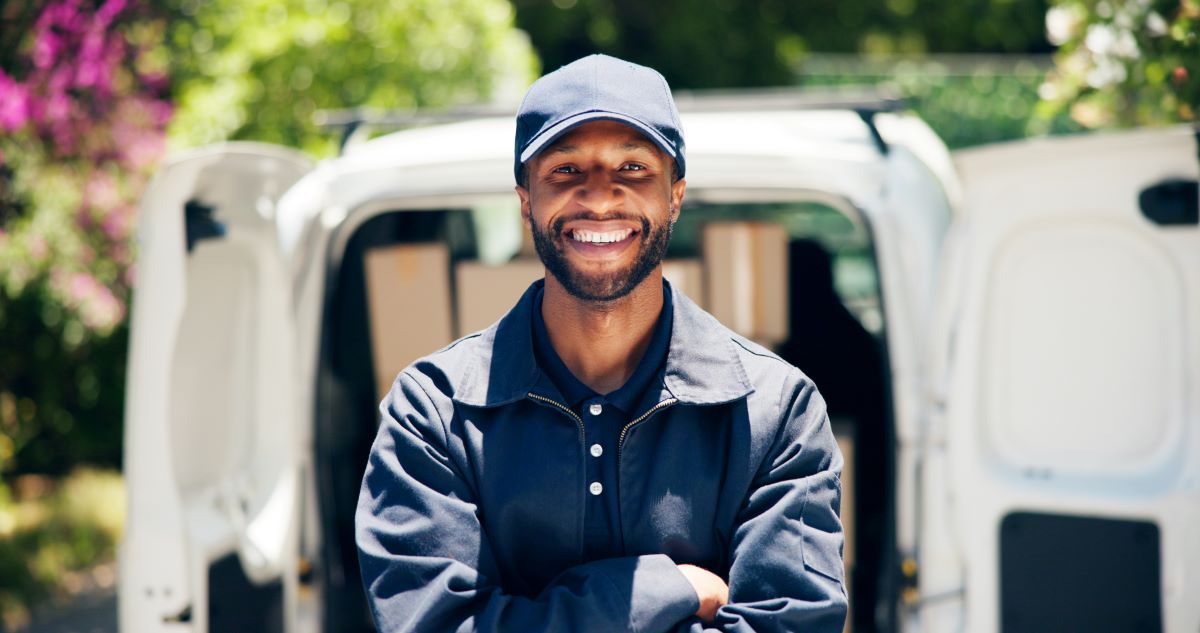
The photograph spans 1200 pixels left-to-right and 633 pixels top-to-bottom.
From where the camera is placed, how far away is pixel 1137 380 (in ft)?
8.10

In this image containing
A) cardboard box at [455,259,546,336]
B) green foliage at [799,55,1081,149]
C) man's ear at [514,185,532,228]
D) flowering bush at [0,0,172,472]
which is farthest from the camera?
green foliage at [799,55,1081,149]

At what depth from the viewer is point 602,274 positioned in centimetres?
203

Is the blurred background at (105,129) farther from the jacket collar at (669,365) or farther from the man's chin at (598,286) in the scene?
the man's chin at (598,286)

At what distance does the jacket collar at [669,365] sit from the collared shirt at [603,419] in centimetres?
3

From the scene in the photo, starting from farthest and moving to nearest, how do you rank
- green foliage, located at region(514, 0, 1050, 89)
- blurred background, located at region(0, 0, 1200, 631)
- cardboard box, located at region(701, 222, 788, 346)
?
green foliage, located at region(514, 0, 1050, 89) → blurred background, located at region(0, 0, 1200, 631) → cardboard box, located at region(701, 222, 788, 346)

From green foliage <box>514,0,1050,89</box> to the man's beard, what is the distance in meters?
9.70

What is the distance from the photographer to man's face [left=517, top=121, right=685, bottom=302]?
200 centimetres

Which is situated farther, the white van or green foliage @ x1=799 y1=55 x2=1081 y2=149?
green foliage @ x1=799 y1=55 x2=1081 y2=149

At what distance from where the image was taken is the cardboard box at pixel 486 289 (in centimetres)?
360

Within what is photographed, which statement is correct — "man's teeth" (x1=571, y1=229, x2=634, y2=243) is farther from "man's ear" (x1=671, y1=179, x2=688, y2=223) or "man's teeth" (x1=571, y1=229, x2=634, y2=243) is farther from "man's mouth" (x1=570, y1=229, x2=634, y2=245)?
A: "man's ear" (x1=671, y1=179, x2=688, y2=223)

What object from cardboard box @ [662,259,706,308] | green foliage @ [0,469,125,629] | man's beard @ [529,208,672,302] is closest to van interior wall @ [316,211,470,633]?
cardboard box @ [662,259,706,308]

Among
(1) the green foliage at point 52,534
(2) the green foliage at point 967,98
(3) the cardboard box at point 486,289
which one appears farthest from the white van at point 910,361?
Result: (2) the green foliage at point 967,98

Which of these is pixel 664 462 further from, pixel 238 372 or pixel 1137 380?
pixel 238 372

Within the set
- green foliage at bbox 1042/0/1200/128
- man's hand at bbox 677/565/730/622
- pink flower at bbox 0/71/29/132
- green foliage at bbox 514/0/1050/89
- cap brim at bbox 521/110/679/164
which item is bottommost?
man's hand at bbox 677/565/730/622
